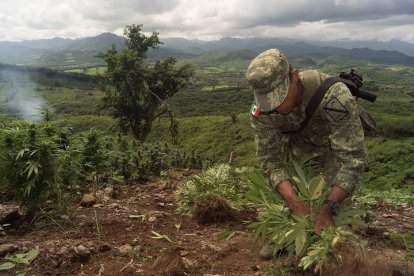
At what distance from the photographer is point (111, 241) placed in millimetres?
4496

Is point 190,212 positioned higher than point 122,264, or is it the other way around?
point 122,264

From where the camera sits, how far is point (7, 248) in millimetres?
3877

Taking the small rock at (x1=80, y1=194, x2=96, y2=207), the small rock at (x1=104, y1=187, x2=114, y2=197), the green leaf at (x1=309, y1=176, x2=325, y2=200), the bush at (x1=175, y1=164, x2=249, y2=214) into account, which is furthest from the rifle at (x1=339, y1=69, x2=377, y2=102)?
the small rock at (x1=104, y1=187, x2=114, y2=197)

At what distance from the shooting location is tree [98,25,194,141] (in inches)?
1236

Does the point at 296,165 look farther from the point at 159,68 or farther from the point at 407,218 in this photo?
the point at 159,68

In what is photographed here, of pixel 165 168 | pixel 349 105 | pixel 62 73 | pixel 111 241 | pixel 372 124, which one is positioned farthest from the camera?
pixel 62 73

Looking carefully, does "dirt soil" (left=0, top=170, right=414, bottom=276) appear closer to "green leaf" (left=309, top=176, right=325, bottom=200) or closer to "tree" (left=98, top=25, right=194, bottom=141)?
"green leaf" (left=309, top=176, right=325, bottom=200)

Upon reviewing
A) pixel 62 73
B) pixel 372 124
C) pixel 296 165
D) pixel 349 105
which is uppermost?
pixel 349 105

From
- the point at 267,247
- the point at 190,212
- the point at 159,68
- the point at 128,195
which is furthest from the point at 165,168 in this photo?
the point at 159,68

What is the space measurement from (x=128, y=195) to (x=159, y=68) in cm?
2696

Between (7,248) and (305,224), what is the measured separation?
2568 mm

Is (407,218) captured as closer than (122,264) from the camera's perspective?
No

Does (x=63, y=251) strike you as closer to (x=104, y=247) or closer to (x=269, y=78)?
(x=104, y=247)

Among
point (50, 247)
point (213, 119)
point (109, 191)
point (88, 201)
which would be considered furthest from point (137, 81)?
point (213, 119)
